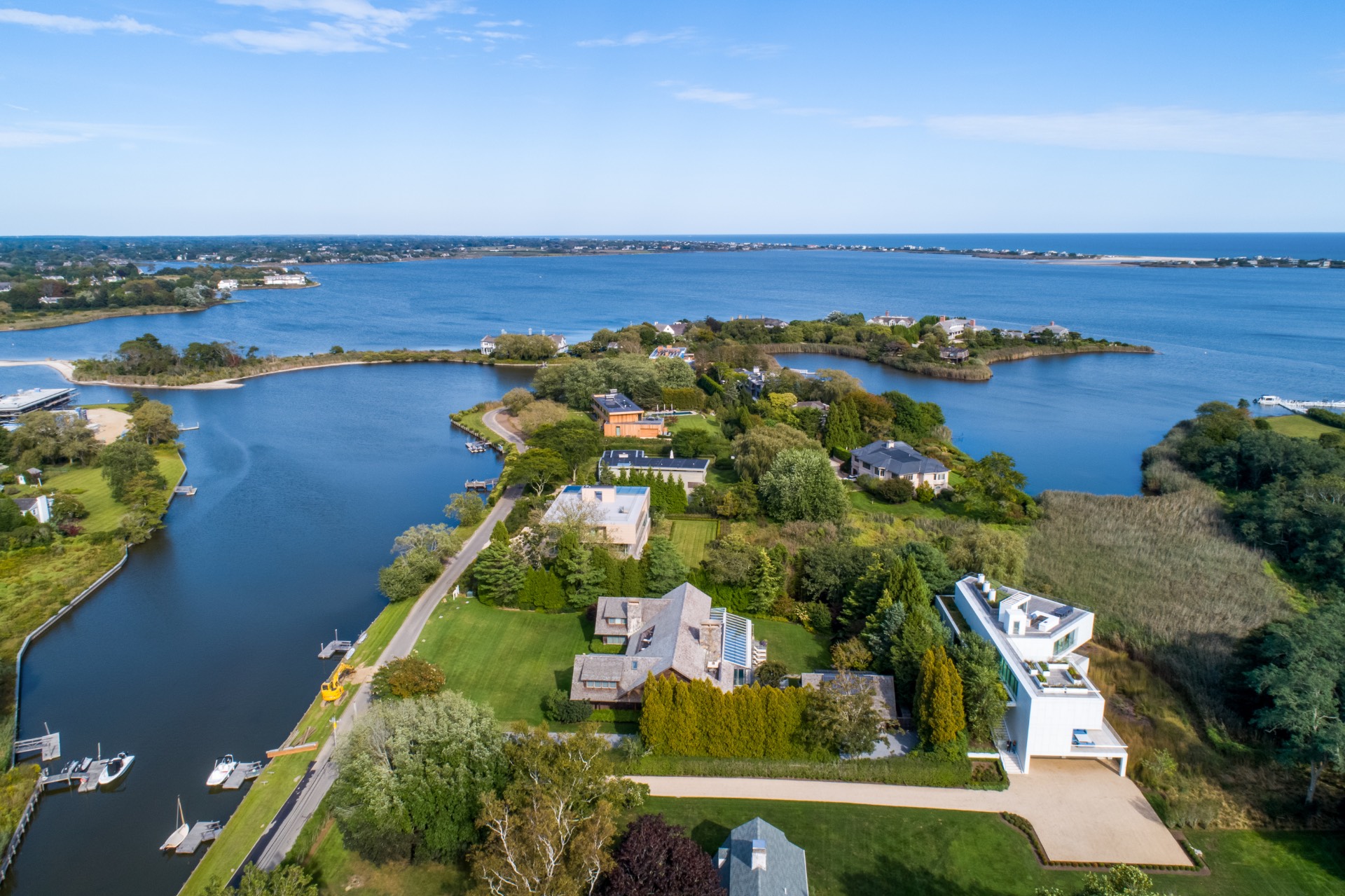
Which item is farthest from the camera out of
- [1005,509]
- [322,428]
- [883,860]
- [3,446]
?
[322,428]

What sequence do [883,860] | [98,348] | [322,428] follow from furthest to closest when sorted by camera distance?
[98,348] < [322,428] < [883,860]

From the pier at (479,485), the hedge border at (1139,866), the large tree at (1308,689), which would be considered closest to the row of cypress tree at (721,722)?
the hedge border at (1139,866)

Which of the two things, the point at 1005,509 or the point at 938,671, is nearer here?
the point at 938,671

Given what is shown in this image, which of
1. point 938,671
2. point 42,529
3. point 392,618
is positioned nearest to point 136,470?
point 42,529

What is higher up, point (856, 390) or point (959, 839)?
point (856, 390)

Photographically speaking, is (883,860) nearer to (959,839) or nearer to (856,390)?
(959,839)

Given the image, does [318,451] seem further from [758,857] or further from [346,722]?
[758,857]
